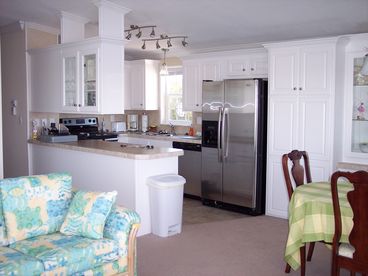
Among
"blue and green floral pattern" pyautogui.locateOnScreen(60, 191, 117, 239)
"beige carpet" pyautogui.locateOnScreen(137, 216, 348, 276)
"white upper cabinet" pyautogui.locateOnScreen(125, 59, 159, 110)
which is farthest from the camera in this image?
"white upper cabinet" pyautogui.locateOnScreen(125, 59, 159, 110)

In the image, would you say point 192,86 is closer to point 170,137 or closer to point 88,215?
point 170,137

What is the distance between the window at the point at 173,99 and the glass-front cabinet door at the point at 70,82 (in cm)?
236

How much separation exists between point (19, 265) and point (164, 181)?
195cm

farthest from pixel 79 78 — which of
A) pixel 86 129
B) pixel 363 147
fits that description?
pixel 363 147

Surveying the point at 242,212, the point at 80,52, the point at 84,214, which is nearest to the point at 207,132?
the point at 242,212

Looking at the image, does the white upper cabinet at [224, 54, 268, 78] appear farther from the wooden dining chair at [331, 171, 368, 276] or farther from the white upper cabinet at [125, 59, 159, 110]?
the wooden dining chair at [331, 171, 368, 276]

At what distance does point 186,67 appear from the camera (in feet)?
21.0

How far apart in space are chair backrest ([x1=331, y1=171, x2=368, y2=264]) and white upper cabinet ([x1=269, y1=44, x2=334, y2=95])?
2.34m

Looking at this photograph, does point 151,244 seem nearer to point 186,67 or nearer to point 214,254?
point 214,254

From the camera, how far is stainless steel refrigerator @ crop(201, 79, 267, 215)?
519 centimetres

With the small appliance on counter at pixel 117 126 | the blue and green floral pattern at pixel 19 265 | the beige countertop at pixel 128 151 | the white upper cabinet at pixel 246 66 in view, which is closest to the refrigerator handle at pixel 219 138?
the white upper cabinet at pixel 246 66

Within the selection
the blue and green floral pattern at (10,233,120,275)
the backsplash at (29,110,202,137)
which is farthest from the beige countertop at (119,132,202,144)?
the blue and green floral pattern at (10,233,120,275)

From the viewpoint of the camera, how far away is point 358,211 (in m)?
2.54

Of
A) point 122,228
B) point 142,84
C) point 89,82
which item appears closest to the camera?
point 122,228
